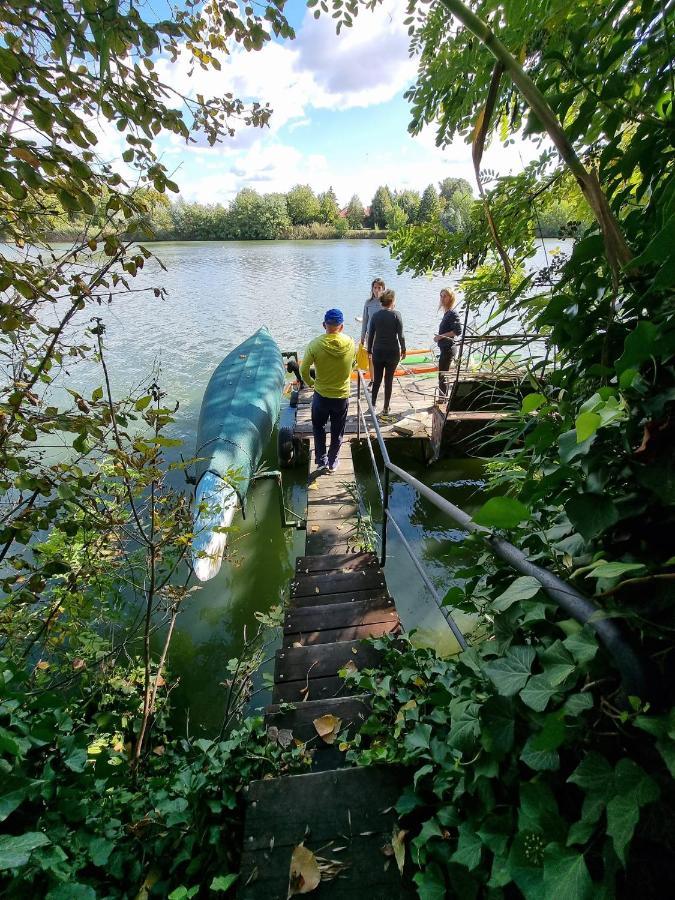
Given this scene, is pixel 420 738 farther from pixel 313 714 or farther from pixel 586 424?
pixel 586 424

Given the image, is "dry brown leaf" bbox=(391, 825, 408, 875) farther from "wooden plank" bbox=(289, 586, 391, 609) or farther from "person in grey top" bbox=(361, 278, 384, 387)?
"person in grey top" bbox=(361, 278, 384, 387)

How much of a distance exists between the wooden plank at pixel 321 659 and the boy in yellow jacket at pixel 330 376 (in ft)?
9.08

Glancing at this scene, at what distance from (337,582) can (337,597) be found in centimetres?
15

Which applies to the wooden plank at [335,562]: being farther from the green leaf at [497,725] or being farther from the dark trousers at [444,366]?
the dark trousers at [444,366]

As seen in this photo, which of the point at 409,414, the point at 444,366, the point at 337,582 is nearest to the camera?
the point at 337,582

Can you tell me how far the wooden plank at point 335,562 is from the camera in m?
3.35

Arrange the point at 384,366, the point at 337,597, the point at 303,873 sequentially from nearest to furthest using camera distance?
the point at 303,873, the point at 337,597, the point at 384,366

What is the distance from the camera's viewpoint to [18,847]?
843 mm

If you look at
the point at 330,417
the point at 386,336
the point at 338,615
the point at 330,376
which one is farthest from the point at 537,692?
the point at 386,336

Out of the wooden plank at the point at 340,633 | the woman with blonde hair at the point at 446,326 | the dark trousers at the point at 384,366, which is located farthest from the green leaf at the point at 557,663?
the woman with blonde hair at the point at 446,326

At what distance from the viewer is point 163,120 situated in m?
1.52

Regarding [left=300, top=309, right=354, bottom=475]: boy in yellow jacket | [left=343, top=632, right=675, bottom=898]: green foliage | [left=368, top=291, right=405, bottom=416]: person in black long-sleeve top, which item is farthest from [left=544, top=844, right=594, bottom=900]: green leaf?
[left=368, top=291, right=405, bottom=416]: person in black long-sleeve top

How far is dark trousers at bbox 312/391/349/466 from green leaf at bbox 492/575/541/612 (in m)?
3.89

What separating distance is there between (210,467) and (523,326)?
15.8 ft
